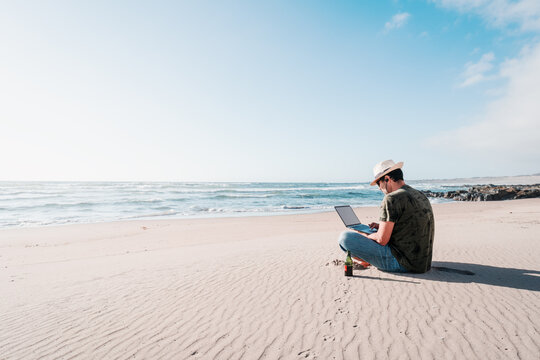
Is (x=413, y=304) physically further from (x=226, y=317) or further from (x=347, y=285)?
(x=226, y=317)

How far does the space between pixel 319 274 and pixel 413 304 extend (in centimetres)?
174

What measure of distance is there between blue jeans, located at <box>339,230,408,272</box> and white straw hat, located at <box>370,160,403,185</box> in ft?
3.34

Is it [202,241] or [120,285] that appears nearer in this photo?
[120,285]

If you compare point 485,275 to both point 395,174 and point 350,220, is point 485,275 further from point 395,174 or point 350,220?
point 395,174

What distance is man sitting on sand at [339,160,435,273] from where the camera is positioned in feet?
13.5

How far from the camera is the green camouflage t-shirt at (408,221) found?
4.08 metres

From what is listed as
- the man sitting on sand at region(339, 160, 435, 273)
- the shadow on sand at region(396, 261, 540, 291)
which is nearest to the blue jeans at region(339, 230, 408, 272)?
the man sitting on sand at region(339, 160, 435, 273)

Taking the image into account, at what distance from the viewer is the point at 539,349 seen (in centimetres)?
279

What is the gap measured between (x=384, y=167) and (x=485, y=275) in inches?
109

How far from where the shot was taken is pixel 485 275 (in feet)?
16.2

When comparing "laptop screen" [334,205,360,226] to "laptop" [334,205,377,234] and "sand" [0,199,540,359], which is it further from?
"sand" [0,199,540,359]

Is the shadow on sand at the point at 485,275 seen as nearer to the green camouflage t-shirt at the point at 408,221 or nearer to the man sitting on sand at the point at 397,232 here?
the man sitting on sand at the point at 397,232

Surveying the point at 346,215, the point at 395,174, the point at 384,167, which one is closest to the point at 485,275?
the point at 346,215

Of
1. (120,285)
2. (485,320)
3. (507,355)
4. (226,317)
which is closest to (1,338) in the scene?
(120,285)
